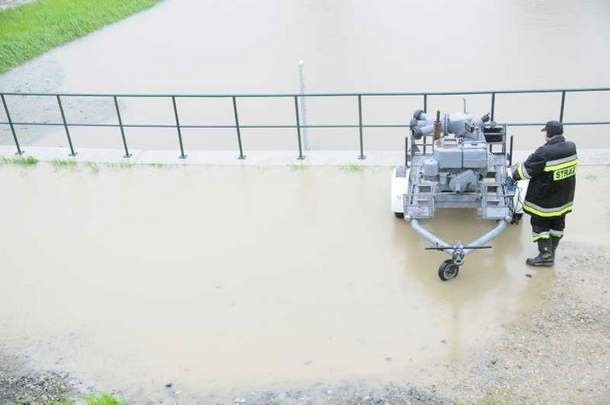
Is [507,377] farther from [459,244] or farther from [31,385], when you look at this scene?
[31,385]

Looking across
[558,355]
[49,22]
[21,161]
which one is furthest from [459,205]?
[49,22]

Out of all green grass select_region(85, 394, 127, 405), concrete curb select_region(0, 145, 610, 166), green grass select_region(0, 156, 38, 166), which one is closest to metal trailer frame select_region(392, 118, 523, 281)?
concrete curb select_region(0, 145, 610, 166)

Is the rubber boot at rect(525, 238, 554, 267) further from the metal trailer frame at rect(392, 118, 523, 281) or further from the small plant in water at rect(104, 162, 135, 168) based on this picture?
the small plant in water at rect(104, 162, 135, 168)

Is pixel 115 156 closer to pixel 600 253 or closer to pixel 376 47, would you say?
pixel 600 253

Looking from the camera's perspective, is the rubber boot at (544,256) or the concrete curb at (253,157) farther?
the concrete curb at (253,157)

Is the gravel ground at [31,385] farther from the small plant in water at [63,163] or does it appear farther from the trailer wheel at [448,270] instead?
the small plant in water at [63,163]

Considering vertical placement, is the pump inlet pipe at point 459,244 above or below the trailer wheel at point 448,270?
above

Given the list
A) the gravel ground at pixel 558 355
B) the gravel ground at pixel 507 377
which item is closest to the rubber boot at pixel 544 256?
the gravel ground at pixel 558 355
